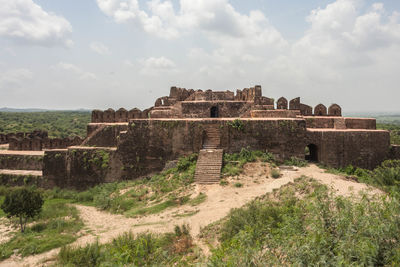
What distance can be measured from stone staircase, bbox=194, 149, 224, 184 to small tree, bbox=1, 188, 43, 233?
5762 millimetres

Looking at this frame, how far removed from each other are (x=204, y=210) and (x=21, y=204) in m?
5.99

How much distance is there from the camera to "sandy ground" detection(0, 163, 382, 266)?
23.7ft

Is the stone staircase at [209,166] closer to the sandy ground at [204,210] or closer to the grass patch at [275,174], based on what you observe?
the sandy ground at [204,210]

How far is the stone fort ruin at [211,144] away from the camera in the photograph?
479 inches

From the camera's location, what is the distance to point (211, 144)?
41.1ft

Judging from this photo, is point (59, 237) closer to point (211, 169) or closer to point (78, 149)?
point (211, 169)

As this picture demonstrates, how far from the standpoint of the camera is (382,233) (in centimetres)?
373

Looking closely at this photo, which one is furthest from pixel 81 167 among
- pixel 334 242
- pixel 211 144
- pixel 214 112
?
pixel 334 242

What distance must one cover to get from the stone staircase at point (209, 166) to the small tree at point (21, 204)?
18.9 ft

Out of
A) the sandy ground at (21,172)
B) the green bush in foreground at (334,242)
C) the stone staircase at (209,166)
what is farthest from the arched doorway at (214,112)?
the green bush in foreground at (334,242)

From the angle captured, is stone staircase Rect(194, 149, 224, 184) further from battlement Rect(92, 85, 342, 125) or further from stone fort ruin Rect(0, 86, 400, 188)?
battlement Rect(92, 85, 342, 125)

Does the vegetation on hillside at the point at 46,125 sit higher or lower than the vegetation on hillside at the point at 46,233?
higher

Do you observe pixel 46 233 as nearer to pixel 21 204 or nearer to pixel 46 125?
pixel 21 204

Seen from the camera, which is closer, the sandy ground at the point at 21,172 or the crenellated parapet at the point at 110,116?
the sandy ground at the point at 21,172
